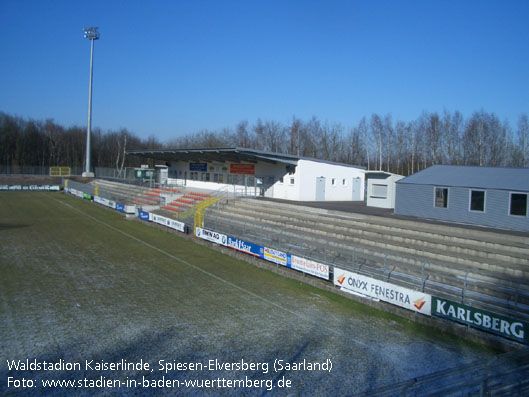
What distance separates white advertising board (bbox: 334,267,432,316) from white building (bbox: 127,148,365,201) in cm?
1568

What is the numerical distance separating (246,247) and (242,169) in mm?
15145

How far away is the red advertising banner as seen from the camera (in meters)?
32.2

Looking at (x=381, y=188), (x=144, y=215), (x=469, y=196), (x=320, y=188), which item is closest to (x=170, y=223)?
(x=144, y=215)

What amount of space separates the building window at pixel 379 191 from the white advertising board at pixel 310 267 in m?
12.4

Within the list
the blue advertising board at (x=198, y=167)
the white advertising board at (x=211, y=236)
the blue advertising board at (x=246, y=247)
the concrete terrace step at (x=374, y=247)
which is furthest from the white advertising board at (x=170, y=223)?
the blue advertising board at (x=198, y=167)

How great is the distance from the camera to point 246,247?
61.5 ft

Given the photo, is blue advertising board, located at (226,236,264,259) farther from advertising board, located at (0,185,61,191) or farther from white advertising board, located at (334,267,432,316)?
advertising board, located at (0,185,61,191)

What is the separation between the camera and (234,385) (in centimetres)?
725

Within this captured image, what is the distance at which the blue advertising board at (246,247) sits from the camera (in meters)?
17.9

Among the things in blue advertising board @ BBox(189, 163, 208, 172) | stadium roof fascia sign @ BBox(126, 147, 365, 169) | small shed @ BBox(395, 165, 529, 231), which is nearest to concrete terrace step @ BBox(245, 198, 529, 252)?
small shed @ BBox(395, 165, 529, 231)

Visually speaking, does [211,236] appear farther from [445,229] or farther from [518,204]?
[518,204]

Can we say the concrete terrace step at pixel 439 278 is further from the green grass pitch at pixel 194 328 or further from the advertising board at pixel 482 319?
the green grass pitch at pixel 194 328

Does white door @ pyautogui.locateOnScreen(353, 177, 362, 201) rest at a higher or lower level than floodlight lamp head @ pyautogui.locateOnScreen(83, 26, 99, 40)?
lower

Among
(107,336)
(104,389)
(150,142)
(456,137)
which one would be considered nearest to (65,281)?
(107,336)
